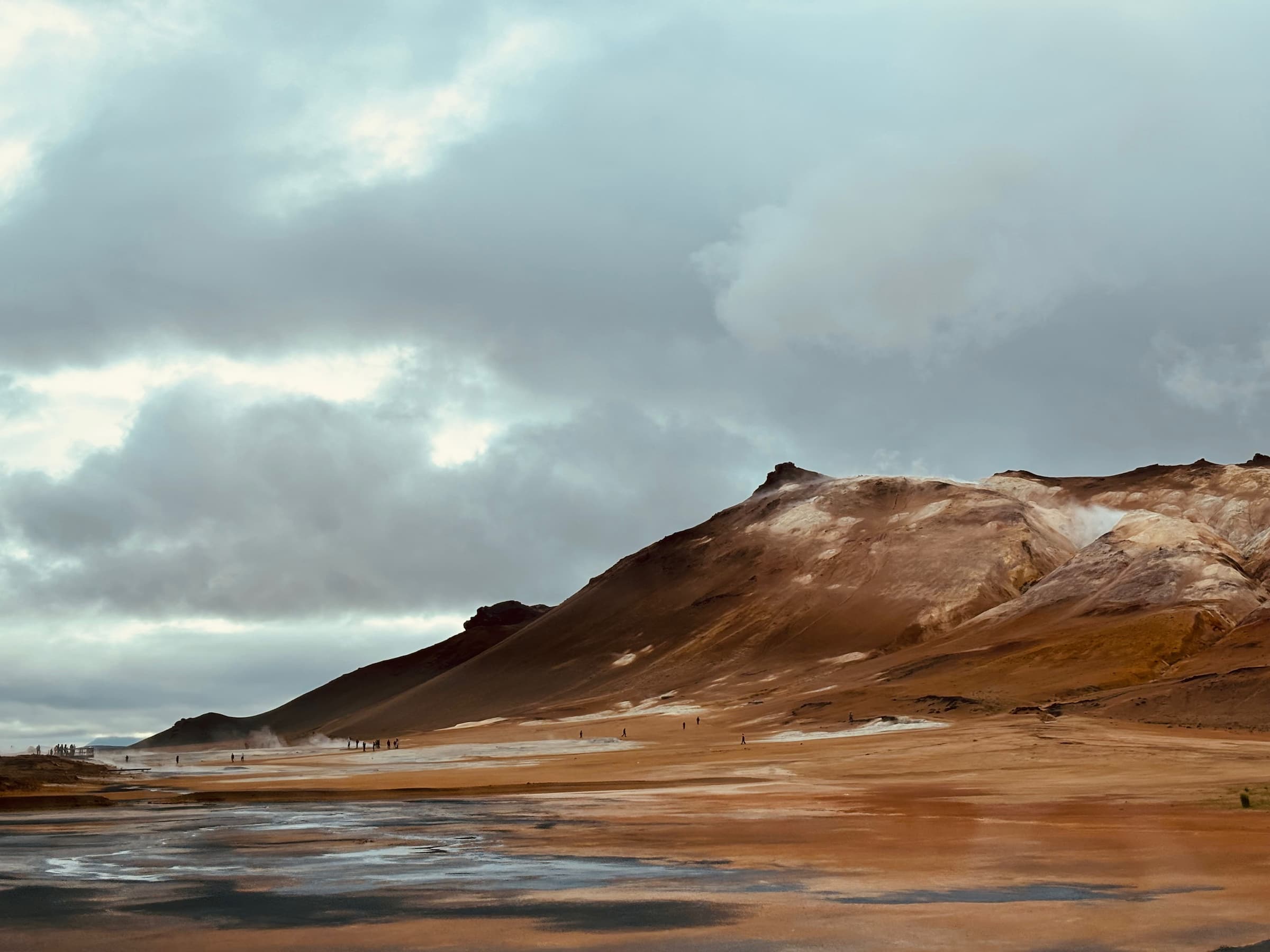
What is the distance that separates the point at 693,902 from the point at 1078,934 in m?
5.44

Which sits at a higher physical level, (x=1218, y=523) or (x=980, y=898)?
(x=1218, y=523)

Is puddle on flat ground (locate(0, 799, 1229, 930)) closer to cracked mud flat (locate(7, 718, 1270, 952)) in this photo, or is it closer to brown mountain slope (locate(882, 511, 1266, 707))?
cracked mud flat (locate(7, 718, 1270, 952))

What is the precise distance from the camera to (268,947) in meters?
15.3

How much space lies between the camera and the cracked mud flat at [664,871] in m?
15.8

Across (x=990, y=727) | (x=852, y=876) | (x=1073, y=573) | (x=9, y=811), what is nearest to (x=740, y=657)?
(x=1073, y=573)

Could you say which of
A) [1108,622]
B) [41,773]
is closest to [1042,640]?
[1108,622]

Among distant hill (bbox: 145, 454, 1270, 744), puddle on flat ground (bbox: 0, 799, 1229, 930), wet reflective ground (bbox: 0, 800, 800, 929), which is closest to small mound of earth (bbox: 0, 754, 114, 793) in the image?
wet reflective ground (bbox: 0, 800, 800, 929)

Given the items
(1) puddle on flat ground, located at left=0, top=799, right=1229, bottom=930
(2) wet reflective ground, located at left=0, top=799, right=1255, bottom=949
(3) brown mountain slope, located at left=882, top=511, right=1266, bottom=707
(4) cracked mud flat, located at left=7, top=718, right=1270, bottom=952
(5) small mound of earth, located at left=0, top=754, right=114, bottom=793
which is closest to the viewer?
(4) cracked mud flat, located at left=7, top=718, right=1270, bottom=952

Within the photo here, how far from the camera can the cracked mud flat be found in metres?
15.8

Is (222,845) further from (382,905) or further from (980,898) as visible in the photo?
(980,898)

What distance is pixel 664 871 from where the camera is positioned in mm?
22453

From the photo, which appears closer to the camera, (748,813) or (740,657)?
(748,813)

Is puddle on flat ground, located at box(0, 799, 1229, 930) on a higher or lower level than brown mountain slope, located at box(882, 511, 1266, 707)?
lower

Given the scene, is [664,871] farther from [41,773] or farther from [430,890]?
[41,773]
